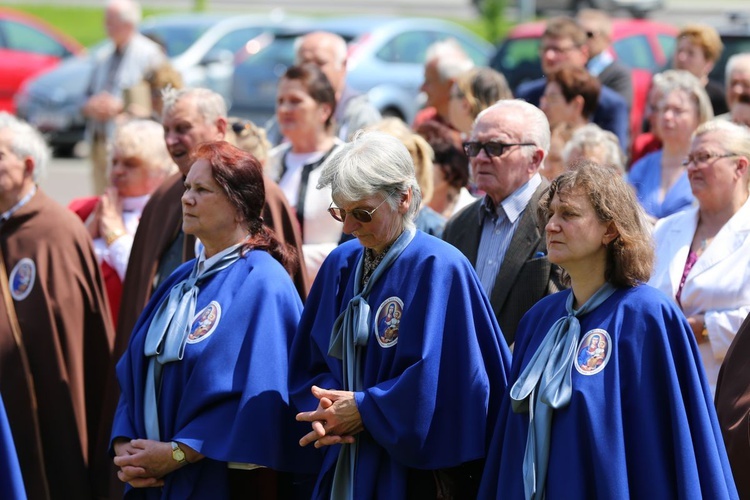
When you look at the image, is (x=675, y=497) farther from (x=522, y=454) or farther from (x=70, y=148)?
(x=70, y=148)

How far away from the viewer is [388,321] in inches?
181

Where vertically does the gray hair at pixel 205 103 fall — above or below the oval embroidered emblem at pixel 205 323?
above

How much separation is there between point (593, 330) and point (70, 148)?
1599 centimetres

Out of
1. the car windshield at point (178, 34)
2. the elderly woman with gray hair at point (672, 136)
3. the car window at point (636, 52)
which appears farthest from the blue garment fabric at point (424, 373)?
the car windshield at point (178, 34)

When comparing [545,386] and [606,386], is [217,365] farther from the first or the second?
[606,386]

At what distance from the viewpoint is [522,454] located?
4.32 meters

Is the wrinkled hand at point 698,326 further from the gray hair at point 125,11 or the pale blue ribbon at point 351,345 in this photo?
the gray hair at point 125,11

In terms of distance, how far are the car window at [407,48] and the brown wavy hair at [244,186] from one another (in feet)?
35.7

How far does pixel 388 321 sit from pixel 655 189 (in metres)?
3.54

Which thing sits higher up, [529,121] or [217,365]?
[529,121]

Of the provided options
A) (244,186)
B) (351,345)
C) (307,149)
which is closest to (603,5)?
(307,149)

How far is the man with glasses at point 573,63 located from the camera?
28.7 feet

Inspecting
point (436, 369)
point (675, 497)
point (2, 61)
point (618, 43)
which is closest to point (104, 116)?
point (618, 43)

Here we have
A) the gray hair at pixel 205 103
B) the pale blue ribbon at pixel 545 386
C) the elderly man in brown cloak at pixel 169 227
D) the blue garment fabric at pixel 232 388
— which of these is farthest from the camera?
the gray hair at pixel 205 103
